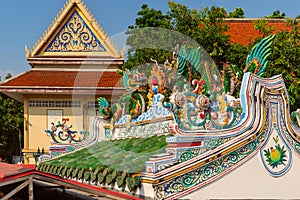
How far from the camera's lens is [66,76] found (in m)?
18.8

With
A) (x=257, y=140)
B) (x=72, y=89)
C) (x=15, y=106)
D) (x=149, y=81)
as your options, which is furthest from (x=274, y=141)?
(x=15, y=106)

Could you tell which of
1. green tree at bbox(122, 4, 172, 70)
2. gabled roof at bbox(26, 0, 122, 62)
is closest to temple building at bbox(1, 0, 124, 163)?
gabled roof at bbox(26, 0, 122, 62)

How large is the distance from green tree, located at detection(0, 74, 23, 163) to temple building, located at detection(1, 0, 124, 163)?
943 centimetres

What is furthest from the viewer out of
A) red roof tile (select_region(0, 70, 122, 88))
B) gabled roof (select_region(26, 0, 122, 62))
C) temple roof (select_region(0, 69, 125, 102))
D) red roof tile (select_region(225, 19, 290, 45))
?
red roof tile (select_region(225, 19, 290, 45))

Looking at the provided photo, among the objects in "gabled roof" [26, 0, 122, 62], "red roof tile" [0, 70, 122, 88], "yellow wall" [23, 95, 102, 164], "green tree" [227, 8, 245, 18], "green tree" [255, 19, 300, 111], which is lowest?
"yellow wall" [23, 95, 102, 164]

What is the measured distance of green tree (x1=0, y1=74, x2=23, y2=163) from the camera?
2836 centimetres

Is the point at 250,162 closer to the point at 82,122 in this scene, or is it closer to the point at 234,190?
the point at 234,190

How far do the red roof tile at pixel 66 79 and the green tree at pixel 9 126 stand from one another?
10.2m

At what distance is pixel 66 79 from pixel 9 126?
11951 mm

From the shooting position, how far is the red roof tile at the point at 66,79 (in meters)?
17.5

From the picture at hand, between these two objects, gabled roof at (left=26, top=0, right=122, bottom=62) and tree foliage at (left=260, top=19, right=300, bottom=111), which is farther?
gabled roof at (left=26, top=0, right=122, bottom=62)

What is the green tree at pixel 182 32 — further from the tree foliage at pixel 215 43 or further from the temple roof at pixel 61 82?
the temple roof at pixel 61 82

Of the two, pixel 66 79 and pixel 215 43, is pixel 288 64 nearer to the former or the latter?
pixel 215 43

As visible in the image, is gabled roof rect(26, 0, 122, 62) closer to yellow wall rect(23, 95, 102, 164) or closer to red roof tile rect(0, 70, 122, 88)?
red roof tile rect(0, 70, 122, 88)
